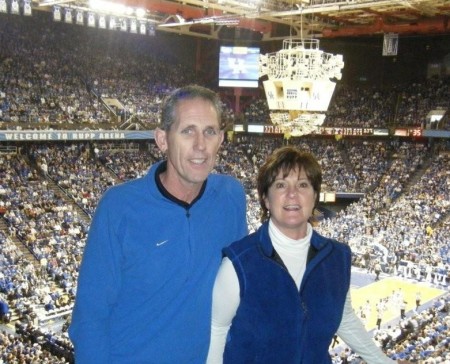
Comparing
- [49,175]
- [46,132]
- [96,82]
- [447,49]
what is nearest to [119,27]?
[96,82]

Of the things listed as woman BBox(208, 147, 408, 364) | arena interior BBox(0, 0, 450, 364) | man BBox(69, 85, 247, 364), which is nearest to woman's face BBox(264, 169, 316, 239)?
woman BBox(208, 147, 408, 364)

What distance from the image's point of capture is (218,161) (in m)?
33.8

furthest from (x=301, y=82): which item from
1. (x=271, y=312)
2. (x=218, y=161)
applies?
(x=218, y=161)

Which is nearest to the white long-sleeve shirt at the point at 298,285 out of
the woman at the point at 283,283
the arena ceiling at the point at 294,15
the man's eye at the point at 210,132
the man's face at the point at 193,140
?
the woman at the point at 283,283

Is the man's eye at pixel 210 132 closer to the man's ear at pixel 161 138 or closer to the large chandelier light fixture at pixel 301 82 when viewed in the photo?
the man's ear at pixel 161 138

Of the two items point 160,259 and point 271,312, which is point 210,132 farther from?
point 271,312

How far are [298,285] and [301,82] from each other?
1512 centimetres

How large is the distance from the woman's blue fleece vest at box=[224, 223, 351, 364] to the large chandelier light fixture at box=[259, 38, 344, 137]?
48.0ft

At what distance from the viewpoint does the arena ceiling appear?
84.1 ft

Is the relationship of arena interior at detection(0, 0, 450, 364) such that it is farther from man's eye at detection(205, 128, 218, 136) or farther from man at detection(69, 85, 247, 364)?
man's eye at detection(205, 128, 218, 136)

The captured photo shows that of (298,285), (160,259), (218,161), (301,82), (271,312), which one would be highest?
(301,82)

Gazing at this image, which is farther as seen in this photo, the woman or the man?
the woman

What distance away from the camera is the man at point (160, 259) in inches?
92.2

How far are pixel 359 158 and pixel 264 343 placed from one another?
33572mm
